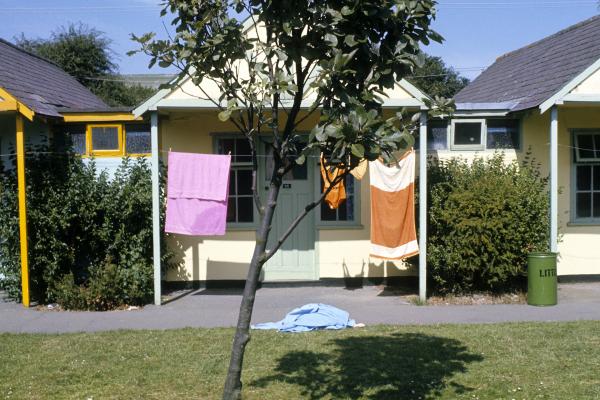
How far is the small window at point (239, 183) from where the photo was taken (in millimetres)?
11102

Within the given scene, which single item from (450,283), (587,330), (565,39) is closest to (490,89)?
(565,39)

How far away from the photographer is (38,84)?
11.9m

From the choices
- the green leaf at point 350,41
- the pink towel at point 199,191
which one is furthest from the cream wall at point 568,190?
the green leaf at point 350,41

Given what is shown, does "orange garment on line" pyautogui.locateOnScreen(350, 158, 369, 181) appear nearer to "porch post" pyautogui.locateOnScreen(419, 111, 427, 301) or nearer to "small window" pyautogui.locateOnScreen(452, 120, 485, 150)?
"porch post" pyautogui.locateOnScreen(419, 111, 427, 301)

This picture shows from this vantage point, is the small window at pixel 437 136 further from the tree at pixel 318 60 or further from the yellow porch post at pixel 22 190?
the tree at pixel 318 60

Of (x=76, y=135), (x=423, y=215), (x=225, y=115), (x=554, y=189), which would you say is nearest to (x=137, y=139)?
(x=76, y=135)

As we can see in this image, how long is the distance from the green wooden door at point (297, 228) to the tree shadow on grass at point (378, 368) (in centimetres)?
371

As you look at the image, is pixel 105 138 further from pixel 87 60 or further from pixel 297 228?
pixel 87 60

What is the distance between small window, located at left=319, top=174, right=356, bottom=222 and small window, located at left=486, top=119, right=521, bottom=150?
7.88 feet


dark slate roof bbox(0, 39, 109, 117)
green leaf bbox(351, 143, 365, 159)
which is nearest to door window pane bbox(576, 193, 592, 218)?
dark slate roof bbox(0, 39, 109, 117)

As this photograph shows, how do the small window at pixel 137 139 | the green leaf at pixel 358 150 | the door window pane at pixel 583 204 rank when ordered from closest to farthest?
the green leaf at pixel 358 150 < the small window at pixel 137 139 < the door window pane at pixel 583 204

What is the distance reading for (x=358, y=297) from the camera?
10281 millimetres

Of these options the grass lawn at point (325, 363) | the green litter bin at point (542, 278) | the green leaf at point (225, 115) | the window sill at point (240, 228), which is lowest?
the grass lawn at point (325, 363)

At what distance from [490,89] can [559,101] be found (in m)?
4.52
